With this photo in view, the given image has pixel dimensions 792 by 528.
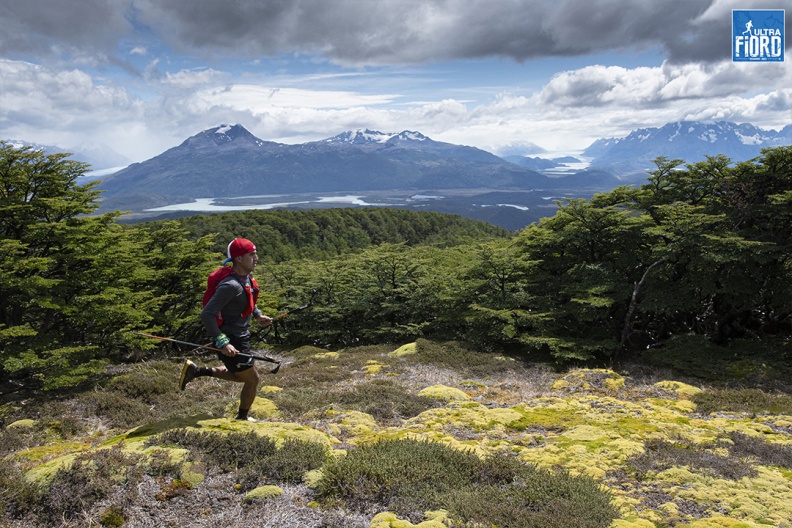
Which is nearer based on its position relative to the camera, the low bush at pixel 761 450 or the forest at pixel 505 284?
the low bush at pixel 761 450

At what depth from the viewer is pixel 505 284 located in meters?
17.5

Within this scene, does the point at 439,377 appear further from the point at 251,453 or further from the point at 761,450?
the point at 251,453

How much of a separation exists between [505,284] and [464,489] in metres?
12.8

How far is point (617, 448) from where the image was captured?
7.09 meters

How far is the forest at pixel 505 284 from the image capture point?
1201 cm

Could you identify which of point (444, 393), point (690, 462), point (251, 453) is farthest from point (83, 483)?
point (690, 462)

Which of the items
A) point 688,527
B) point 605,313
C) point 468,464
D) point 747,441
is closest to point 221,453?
point 468,464

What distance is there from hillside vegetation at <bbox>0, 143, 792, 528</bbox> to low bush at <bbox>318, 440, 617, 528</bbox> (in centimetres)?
3

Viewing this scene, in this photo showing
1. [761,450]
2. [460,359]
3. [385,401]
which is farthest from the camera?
[460,359]

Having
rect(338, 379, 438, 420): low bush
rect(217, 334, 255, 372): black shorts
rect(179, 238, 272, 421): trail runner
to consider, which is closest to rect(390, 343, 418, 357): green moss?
rect(338, 379, 438, 420): low bush

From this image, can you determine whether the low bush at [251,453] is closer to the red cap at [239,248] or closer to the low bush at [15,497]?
the low bush at [15,497]

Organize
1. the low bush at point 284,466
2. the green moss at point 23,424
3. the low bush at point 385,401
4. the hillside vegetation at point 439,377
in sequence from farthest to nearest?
the low bush at point 385,401
the green moss at point 23,424
the low bush at point 284,466
the hillside vegetation at point 439,377

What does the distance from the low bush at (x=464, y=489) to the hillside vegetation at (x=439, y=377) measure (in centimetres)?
3

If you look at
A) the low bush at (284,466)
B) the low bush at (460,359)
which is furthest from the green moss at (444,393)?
the low bush at (284,466)
